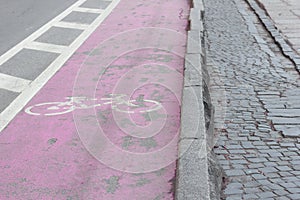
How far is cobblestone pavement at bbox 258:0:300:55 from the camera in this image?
989 centimetres

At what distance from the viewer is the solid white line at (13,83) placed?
695 cm

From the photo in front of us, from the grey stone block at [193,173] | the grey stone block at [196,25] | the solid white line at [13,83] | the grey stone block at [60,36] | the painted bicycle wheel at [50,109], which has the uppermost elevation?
the grey stone block at [193,173]

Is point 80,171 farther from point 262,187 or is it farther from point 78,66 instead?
point 78,66

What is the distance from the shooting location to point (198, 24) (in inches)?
365

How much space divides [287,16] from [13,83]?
7086 millimetres

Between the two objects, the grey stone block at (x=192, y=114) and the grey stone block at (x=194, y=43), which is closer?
the grey stone block at (x=192, y=114)

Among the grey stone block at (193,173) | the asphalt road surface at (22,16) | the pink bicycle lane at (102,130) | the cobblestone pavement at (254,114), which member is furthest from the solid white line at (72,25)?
the grey stone block at (193,173)

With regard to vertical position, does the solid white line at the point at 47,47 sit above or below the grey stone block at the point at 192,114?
below

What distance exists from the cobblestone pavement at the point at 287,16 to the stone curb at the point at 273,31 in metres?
0.09

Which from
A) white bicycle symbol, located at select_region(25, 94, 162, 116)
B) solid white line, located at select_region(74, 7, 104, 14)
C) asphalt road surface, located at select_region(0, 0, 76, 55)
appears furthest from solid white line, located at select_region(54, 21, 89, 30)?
white bicycle symbol, located at select_region(25, 94, 162, 116)

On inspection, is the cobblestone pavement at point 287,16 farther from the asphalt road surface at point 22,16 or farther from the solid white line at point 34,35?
the asphalt road surface at point 22,16

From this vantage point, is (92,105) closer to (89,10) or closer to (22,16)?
(22,16)

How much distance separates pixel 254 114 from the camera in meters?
6.31

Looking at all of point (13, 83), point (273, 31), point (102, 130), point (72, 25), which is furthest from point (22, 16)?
point (102, 130)
